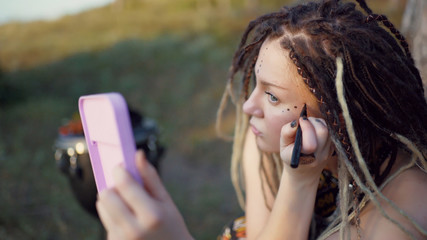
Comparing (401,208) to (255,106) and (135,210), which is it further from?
(135,210)

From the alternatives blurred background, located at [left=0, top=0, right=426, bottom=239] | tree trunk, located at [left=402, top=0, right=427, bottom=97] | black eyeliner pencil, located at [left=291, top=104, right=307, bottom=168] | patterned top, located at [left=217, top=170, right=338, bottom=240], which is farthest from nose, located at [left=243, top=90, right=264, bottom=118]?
blurred background, located at [left=0, top=0, right=426, bottom=239]

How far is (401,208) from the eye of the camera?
126cm

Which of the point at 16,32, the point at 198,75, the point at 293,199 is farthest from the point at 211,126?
the point at 293,199

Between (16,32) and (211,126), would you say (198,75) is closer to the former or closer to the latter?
(211,126)

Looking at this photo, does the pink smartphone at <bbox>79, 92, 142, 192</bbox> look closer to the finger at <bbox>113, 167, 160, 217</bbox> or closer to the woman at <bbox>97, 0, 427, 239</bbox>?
the finger at <bbox>113, 167, 160, 217</bbox>

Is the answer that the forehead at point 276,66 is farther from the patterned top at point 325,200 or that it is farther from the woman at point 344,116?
the patterned top at point 325,200

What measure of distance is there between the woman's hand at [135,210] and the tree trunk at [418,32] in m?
1.97

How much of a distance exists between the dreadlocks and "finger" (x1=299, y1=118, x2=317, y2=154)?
0.45 feet

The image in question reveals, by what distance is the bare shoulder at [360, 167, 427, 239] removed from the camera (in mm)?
1232

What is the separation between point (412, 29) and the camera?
9.07 ft

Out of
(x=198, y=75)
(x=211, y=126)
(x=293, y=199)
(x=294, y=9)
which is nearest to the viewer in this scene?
(x=293, y=199)

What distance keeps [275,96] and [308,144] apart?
28 centimetres

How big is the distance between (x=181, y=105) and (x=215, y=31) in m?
1.85

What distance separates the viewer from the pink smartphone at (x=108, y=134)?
799 millimetres
